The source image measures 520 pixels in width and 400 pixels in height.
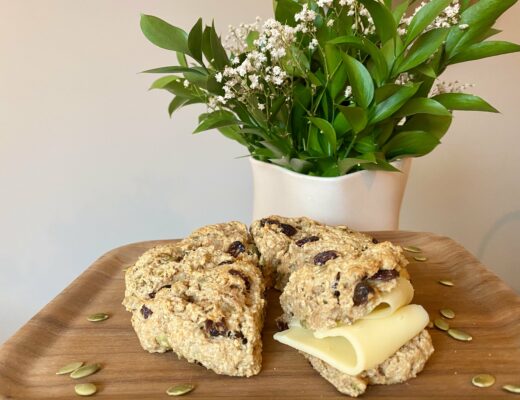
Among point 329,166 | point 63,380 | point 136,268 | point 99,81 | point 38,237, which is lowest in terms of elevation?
point 38,237

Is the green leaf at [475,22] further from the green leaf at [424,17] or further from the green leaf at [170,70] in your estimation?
the green leaf at [170,70]

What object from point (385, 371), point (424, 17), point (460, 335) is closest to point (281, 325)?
point (385, 371)

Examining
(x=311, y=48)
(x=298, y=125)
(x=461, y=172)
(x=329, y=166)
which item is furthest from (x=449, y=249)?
(x=461, y=172)

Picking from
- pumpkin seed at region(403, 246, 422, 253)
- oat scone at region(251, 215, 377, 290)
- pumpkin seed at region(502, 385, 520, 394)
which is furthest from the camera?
pumpkin seed at region(403, 246, 422, 253)

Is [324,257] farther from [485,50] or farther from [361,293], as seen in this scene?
[485,50]

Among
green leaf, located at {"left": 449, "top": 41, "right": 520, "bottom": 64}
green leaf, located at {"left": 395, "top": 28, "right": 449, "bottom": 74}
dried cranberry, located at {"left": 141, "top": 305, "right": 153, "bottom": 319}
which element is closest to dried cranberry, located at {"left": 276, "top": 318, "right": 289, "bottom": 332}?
dried cranberry, located at {"left": 141, "top": 305, "right": 153, "bottom": 319}

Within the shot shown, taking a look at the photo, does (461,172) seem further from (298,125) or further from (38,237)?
(38,237)

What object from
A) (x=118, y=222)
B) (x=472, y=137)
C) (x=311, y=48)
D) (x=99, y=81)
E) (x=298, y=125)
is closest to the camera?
(x=311, y=48)

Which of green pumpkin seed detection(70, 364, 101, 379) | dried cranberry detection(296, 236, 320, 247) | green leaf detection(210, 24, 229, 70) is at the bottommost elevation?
green pumpkin seed detection(70, 364, 101, 379)

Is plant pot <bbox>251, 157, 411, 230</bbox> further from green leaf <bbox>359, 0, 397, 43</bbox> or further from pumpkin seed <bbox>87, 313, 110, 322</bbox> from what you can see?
pumpkin seed <bbox>87, 313, 110, 322</bbox>
